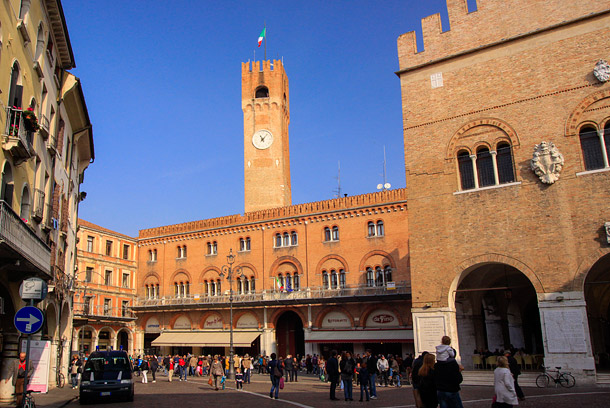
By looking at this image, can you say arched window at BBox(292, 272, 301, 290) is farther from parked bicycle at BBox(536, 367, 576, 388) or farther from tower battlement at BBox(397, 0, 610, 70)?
parked bicycle at BBox(536, 367, 576, 388)

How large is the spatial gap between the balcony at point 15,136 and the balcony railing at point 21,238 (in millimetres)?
1824

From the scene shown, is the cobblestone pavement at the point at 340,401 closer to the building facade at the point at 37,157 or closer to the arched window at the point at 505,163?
the building facade at the point at 37,157

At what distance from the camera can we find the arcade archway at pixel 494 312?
65.3ft

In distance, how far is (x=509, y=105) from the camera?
60.8ft

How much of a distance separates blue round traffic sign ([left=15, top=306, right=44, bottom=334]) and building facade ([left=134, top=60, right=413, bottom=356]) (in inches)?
952

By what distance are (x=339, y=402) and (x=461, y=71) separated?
12.5m

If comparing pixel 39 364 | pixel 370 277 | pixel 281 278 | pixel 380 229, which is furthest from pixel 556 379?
pixel 281 278

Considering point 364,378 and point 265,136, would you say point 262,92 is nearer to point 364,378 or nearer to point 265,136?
point 265,136

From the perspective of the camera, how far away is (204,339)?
3812 cm

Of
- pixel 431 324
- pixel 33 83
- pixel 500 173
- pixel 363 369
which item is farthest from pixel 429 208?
pixel 33 83

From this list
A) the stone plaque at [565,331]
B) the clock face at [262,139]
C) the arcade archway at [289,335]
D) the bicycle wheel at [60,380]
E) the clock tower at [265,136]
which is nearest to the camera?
the stone plaque at [565,331]

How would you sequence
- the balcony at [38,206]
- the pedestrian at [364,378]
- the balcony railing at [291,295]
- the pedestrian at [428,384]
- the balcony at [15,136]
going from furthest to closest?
the balcony railing at [291,295] < the balcony at [38,206] < the pedestrian at [364,378] < the balcony at [15,136] < the pedestrian at [428,384]

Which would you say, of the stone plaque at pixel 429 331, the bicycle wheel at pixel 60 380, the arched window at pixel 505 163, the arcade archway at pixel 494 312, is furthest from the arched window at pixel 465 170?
the bicycle wheel at pixel 60 380

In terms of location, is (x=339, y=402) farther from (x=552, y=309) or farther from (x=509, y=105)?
(x=509, y=105)
